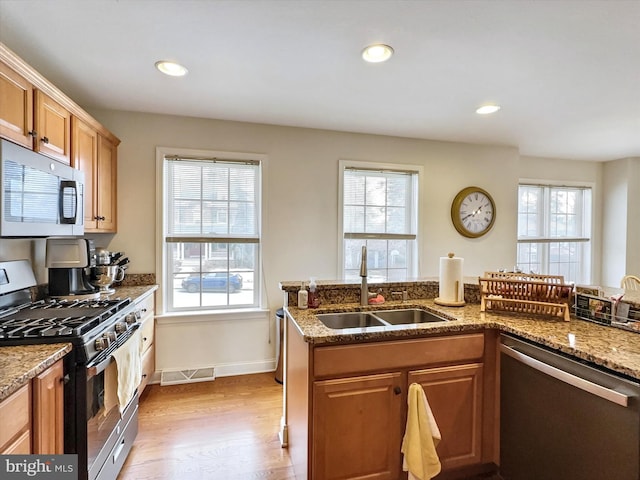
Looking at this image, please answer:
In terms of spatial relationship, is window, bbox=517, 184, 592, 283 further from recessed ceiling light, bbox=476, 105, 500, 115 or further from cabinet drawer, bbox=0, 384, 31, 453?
cabinet drawer, bbox=0, 384, 31, 453

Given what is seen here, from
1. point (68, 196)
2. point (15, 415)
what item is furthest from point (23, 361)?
point (68, 196)

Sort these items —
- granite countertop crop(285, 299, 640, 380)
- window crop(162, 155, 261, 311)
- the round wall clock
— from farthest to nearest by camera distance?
the round wall clock
window crop(162, 155, 261, 311)
granite countertop crop(285, 299, 640, 380)

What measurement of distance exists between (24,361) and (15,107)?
51.2 inches

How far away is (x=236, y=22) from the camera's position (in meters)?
1.60

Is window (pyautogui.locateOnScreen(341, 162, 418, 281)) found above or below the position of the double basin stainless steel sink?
above

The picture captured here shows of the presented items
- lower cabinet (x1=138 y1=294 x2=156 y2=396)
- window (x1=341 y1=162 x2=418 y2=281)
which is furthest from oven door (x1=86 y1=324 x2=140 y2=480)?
window (x1=341 y1=162 x2=418 y2=281)

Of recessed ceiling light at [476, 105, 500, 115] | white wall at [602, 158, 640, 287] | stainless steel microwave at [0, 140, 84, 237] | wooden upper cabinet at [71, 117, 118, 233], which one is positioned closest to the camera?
stainless steel microwave at [0, 140, 84, 237]

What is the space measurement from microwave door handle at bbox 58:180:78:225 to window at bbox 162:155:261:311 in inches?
42.1

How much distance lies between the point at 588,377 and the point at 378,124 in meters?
2.64

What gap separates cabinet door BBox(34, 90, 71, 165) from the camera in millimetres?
1769

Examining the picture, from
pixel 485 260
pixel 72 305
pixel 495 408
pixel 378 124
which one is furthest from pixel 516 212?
pixel 72 305

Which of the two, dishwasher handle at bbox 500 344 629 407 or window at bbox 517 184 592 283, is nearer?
dishwasher handle at bbox 500 344 629 407

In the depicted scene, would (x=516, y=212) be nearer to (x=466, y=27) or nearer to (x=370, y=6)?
(x=466, y=27)

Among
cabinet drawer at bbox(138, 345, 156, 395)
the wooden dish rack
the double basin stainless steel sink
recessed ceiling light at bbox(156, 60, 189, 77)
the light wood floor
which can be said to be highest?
recessed ceiling light at bbox(156, 60, 189, 77)
